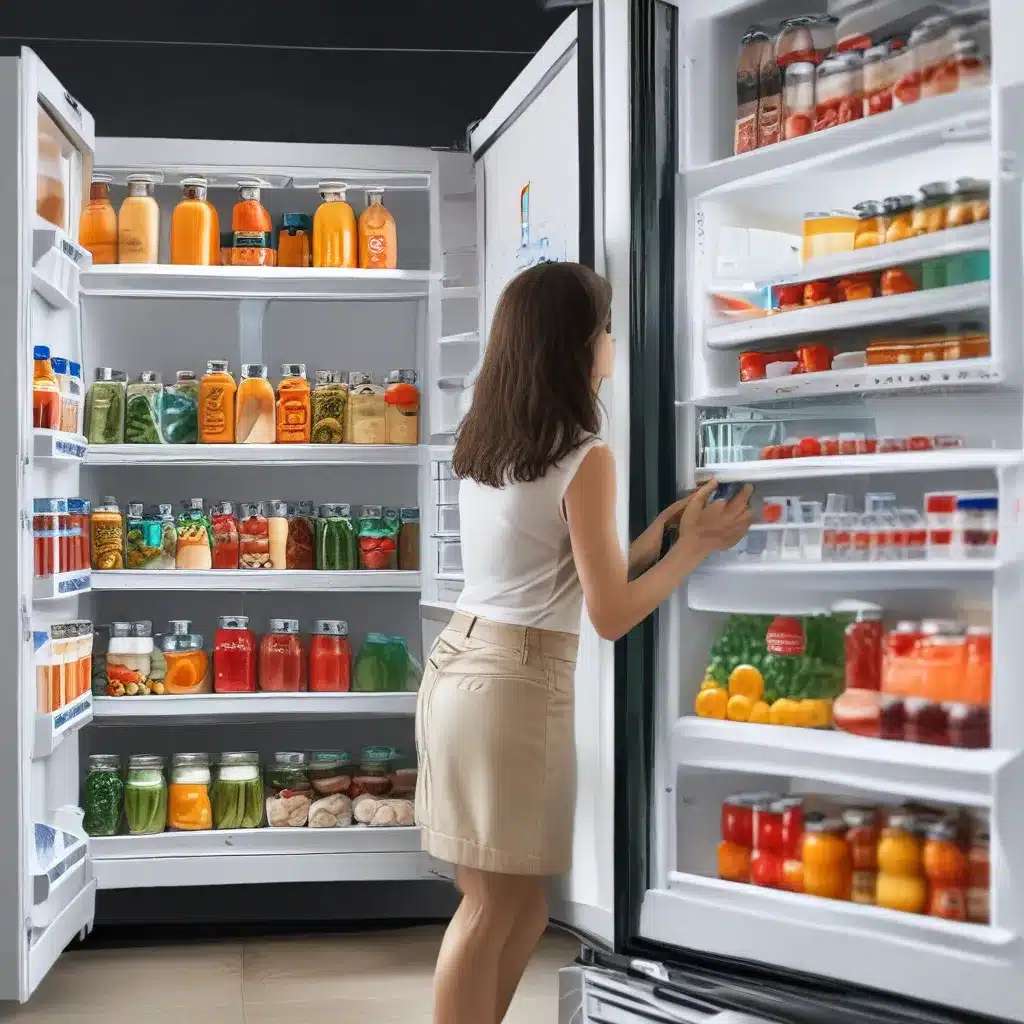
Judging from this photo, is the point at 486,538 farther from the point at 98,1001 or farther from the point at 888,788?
the point at 98,1001

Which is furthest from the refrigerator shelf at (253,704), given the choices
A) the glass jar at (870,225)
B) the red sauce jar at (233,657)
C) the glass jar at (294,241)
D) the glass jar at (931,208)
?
the glass jar at (931,208)

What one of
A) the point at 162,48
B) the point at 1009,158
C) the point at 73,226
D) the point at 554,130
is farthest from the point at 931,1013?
the point at 162,48

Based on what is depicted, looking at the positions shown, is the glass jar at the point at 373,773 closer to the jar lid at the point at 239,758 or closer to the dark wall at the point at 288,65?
the jar lid at the point at 239,758

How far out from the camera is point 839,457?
2402mm

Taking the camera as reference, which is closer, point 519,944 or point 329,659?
point 519,944

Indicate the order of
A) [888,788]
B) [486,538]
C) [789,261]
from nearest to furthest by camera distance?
[888,788] < [486,538] < [789,261]

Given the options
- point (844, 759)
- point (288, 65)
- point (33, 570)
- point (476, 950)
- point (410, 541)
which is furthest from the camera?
point (288, 65)

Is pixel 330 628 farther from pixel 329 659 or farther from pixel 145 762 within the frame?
pixel 145 762

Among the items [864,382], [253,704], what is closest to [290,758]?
[253,704]

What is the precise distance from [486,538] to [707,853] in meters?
0.81

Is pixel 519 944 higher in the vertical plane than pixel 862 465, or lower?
lower

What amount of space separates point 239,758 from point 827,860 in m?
1.98

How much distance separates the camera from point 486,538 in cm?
250

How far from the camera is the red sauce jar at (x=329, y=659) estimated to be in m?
3.95
